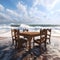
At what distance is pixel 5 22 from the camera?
17719mm

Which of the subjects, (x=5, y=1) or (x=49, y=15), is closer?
(x=5, y=1)

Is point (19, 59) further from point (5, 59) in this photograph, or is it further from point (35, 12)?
point (35, 12)

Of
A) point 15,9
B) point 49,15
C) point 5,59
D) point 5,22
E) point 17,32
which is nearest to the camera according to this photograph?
point 5,59

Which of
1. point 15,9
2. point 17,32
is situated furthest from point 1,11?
point 17,32

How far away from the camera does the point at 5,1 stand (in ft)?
34.7

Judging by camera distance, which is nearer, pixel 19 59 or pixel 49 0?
pixel 19 59

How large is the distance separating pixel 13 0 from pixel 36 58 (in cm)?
833

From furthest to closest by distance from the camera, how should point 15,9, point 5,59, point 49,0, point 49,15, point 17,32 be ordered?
1. point 49,15
2. point 15,9
3. point 49,0
4. point 17,32
5. point 5,59

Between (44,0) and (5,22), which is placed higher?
(44,0)

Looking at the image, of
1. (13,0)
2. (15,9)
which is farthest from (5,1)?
(15,9)

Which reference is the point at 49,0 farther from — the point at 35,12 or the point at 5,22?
the point at 5,22

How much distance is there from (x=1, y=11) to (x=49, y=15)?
6666 millimetres

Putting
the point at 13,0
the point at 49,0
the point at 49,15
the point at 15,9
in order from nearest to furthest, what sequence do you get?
the point at 49,0
the point at 13,0
the point at 15,9
the point at 49,15

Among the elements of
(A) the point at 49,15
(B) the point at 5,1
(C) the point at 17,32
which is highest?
(B) the point at 5,1
